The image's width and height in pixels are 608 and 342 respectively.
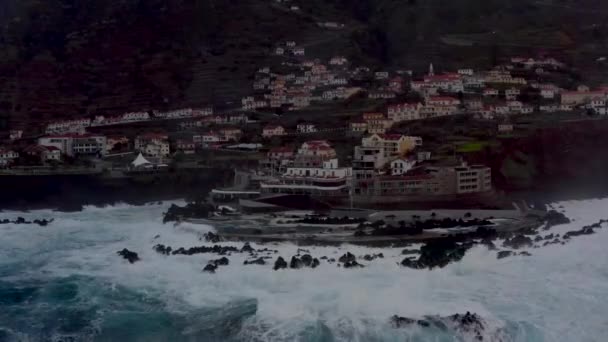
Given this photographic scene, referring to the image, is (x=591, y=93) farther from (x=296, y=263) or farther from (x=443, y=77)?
(x=296, y=263)

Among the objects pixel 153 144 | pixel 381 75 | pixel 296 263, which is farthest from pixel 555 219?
pixel 381 75

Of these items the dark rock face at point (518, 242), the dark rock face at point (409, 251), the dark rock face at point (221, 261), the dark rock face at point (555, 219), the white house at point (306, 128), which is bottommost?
the dark rock face at point (221, 261)

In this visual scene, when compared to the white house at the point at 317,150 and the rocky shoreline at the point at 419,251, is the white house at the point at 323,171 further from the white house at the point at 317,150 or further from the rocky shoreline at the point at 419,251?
the rocky shoreline at the point at 419,251

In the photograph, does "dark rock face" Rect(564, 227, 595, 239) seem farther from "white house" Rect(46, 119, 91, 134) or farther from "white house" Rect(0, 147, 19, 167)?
"white house" Rect(46, 119, 91, 134)

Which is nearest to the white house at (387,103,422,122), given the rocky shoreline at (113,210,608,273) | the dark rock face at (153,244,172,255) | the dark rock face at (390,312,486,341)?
the rocky shoreline at (113,210,608,273)

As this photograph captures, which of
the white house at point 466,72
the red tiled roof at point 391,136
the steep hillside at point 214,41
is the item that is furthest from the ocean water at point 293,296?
the steep hillside at point 214,41

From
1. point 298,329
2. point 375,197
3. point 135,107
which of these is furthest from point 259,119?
point 298,329

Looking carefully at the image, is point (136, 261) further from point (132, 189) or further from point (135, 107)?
point (135, 107)
